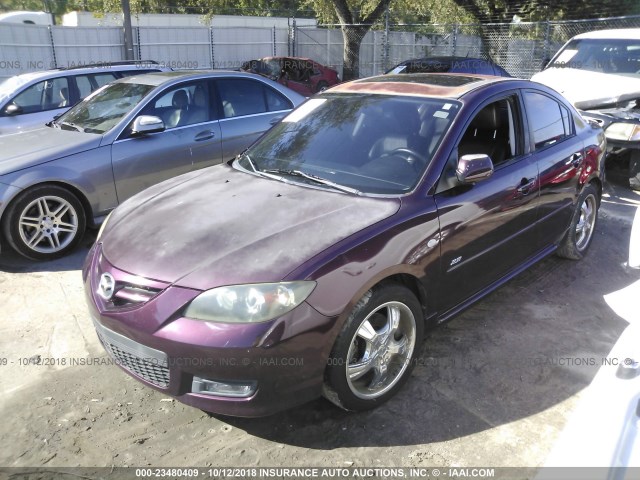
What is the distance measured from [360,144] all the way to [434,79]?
0.92 metres

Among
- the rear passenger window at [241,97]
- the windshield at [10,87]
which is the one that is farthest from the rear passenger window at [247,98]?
the windshield at [10,87]

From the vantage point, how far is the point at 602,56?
8.69 metres

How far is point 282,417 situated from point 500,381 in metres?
1.31

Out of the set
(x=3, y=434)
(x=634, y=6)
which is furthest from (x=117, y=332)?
(x=634, y=6)

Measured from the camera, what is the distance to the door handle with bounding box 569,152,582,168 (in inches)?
173

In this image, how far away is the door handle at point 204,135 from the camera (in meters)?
5.79

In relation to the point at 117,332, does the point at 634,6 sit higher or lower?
higher

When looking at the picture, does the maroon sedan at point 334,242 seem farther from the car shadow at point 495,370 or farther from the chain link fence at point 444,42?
the chain link fence at point 444,42

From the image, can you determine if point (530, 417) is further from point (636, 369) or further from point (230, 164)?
point (230, 164)

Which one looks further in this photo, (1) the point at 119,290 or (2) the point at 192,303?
(1) the point at 119,290

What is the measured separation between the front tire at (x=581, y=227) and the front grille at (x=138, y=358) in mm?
3557

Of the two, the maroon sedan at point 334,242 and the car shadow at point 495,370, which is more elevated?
the maroon sedan at point 334,242

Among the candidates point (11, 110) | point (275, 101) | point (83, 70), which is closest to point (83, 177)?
point (275, 101)

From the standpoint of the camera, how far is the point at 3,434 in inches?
112
